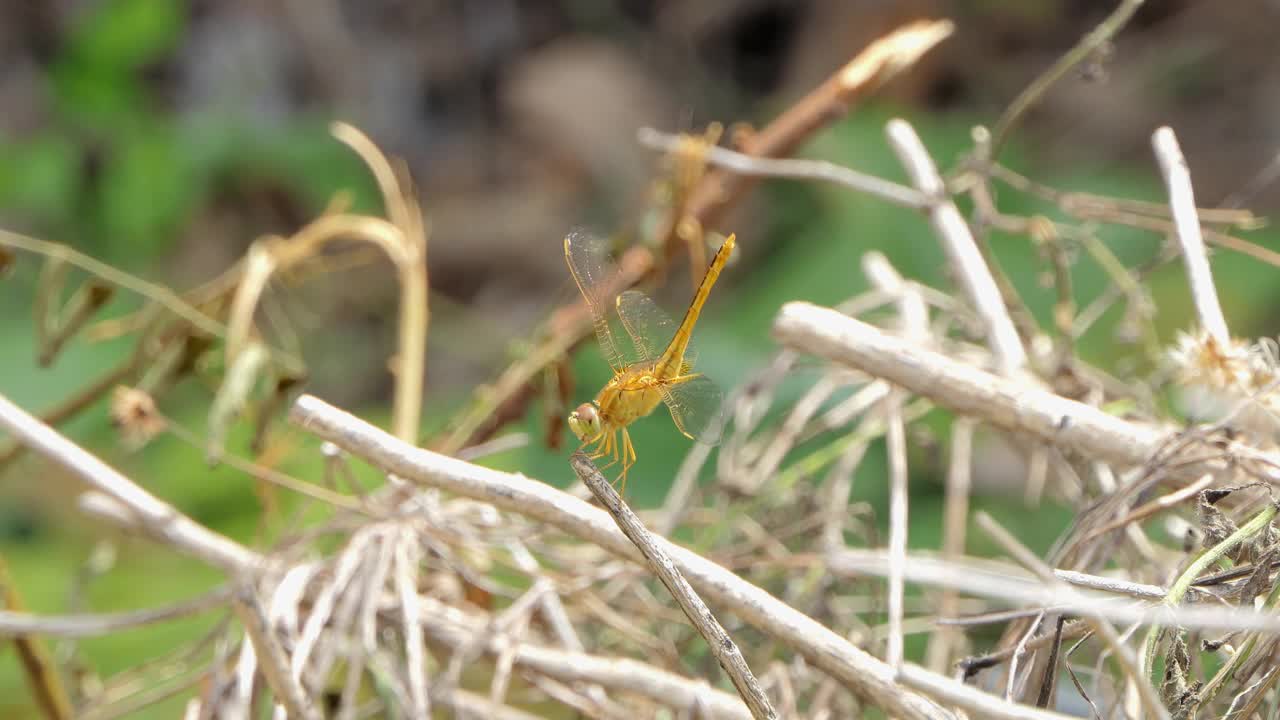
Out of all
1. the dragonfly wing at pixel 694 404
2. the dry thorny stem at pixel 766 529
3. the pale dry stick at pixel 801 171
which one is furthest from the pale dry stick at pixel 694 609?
the pale dry stick at pixel 801 171

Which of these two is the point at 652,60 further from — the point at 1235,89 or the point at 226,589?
the point at 226,589

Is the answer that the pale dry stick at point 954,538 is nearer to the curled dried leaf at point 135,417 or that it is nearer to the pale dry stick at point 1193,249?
the pale dry stick at point 1193,249

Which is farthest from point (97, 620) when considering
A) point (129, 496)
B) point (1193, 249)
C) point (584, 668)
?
point (1193, 249)

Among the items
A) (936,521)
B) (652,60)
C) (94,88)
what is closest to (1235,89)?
(652,60)

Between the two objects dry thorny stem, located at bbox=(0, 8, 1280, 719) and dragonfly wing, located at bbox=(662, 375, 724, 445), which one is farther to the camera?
dragonfly wing, located at bbox=(662, 375, 724, 445)

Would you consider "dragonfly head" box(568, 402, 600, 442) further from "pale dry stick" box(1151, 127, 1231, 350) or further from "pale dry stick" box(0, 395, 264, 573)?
"pale dry stick" box(1151, 127, 1231, 350)

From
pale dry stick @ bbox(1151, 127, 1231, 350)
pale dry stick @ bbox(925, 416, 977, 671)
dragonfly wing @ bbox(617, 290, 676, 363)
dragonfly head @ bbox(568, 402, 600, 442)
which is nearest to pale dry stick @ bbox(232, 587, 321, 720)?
dragonfly head @ bbox(568, 402, 600, 442)
